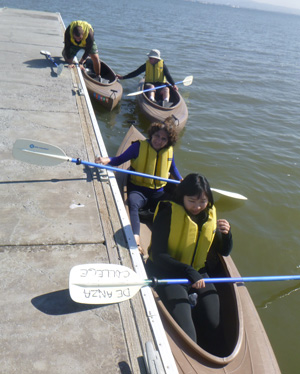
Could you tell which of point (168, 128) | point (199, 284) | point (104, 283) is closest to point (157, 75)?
point (168, 128)

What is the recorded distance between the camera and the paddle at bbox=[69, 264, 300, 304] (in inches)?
102

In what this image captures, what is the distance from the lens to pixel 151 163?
4.38m

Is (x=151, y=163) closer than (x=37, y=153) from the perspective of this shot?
No

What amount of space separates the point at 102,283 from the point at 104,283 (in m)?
0.02

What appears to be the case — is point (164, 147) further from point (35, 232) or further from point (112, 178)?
point (35, 232)

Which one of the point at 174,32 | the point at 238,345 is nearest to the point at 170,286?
the point at 238,345

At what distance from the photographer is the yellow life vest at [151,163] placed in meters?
4.33

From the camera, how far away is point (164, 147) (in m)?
4.23

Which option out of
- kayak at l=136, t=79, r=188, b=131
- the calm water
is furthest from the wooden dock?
kayak at l=136, t=79, r=188, b=131

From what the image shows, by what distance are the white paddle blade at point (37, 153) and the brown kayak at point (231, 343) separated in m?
2.12

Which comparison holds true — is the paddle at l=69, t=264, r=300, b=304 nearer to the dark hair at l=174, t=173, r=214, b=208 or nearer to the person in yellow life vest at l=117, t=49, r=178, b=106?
the dark hair at l=174, t=173, r=214, b=208

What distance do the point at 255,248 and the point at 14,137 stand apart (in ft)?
12.4

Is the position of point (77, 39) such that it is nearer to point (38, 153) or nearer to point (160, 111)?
point (160, 111)

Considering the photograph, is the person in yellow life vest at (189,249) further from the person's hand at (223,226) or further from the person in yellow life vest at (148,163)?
the person in yellow life vest at (148,163)
